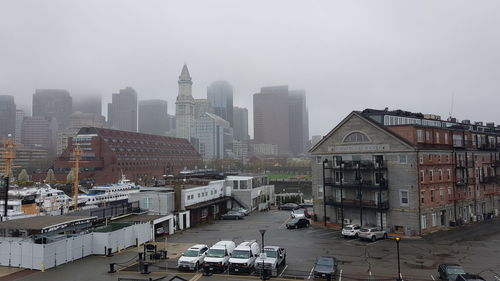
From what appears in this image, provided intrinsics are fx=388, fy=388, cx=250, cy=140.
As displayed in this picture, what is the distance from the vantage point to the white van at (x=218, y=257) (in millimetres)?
26984

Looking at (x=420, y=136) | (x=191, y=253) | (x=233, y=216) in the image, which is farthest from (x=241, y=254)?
(x=233, y=216)

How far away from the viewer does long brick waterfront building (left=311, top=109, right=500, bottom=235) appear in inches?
1678

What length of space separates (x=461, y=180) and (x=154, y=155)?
128 metres

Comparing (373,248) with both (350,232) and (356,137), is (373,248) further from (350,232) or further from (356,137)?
(356,137)

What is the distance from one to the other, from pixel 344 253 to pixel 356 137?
17.7 metres

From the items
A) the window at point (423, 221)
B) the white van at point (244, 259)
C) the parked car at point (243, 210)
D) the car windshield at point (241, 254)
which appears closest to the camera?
the white van at point (244, 259)

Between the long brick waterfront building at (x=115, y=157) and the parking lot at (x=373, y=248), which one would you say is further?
the long brick waterfront building at (x=115, y=157)

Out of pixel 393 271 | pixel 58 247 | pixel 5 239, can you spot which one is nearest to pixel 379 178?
pixel 393 271

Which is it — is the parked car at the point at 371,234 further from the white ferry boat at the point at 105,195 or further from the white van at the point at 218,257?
the white ferry boat at the point at 105,195

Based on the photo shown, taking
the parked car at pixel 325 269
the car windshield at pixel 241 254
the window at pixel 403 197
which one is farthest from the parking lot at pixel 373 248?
the window at pixel 403 197

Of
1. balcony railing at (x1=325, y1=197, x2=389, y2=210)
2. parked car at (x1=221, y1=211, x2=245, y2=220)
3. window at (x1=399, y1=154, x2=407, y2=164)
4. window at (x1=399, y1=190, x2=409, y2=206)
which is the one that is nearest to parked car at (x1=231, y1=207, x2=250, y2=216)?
parked car at (x1=221, y1=211, x2=245, y2=220)

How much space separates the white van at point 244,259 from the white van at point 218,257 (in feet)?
2.33

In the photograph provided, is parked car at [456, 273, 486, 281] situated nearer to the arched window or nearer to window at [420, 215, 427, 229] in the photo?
window at [420, 215, 427, 229]

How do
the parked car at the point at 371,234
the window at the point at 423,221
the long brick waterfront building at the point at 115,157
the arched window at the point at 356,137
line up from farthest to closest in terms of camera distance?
the long brick waterfront building at the point at 115,157 → the arched window at the point at 356,137 → the window at the point at 423,221 → the parked car at the point at 371,234
